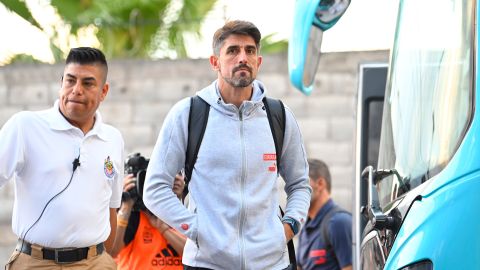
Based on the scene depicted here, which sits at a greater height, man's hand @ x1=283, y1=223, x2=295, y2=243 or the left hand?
man's hand @ x1=283, y1=223, x2=295, y2=243

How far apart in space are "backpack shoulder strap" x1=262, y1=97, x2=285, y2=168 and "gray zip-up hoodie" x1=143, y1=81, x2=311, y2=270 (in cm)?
3

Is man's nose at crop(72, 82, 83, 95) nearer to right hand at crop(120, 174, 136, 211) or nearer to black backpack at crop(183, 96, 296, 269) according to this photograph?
black backpack at crop(183, 96, 296, 269)

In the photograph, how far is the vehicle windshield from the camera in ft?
13.5

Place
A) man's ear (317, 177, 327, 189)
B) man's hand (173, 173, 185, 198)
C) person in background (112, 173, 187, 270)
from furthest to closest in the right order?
man's ear (317, 177, 327, 189)
person in background (112, 173, 187, 270)
man's hand (173, 173, 185, 198)

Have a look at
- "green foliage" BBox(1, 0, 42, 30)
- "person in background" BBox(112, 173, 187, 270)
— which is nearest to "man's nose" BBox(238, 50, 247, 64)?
"person in background" BBox(112, 173, 187, 270)

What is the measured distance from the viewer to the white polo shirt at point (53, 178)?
5.64 metres

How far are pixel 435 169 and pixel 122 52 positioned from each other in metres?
10.1

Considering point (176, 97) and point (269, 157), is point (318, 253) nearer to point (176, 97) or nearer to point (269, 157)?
point (269, 157)

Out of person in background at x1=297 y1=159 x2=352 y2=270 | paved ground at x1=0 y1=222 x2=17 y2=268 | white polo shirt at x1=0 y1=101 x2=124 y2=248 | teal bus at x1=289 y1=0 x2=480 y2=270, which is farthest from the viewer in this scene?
paved ground at x1=0 y1=222 x2=17 y2=268

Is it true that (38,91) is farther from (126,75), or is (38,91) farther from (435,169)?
(435,169)

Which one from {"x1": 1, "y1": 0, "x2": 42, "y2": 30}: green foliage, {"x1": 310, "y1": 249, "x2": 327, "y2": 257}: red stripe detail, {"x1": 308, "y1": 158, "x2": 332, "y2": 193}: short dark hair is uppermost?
{"x1": 1, "y1": 0, "x2": 42, "y2": 30}: green foliage

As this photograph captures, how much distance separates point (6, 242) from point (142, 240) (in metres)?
4.47

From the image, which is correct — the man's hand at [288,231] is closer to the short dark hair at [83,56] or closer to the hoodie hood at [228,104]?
the hoodie hood at [228,104]

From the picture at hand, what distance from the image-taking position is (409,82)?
4.91 meters
